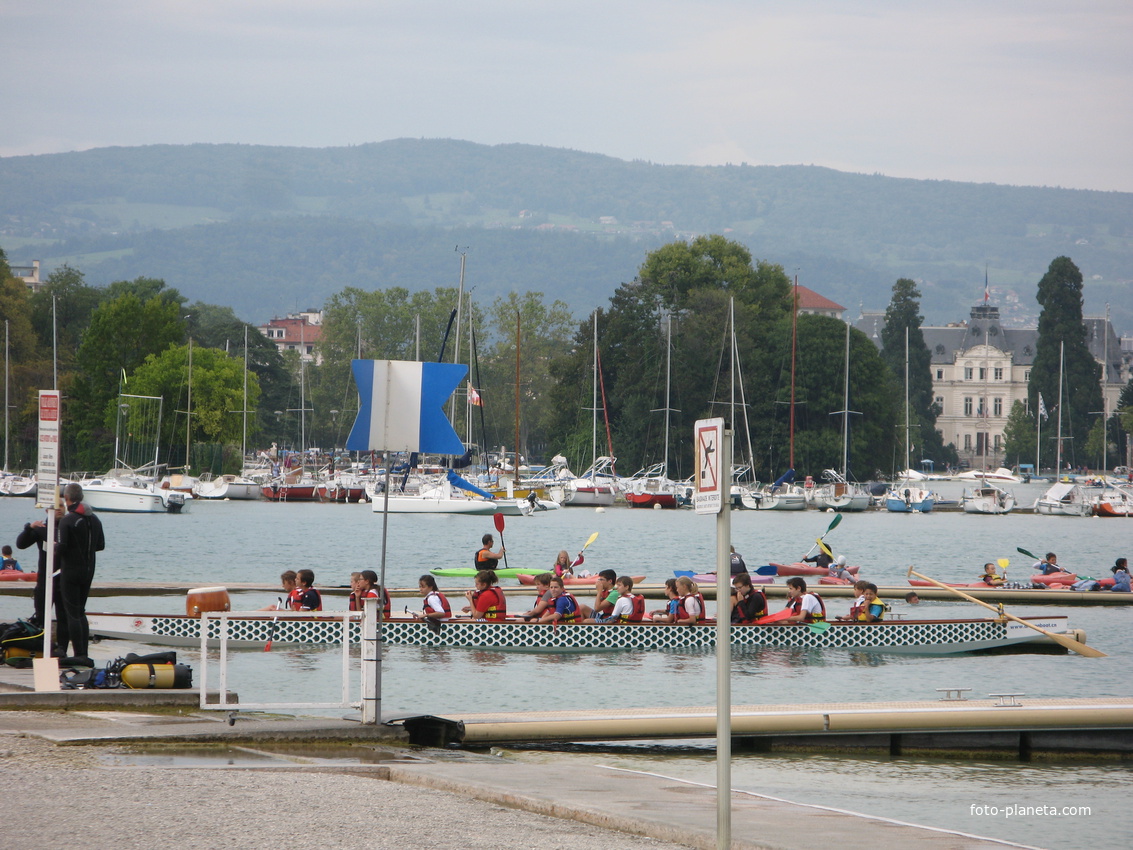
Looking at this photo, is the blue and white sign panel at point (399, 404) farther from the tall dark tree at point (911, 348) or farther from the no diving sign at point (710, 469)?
the tall dark tree at point (911, 348)

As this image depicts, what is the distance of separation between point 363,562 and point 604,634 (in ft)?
86.0

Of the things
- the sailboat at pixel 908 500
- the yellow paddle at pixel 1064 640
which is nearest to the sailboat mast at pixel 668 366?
the sailboat at pixel 908 500

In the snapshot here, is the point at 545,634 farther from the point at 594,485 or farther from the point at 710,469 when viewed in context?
the point at 594,485

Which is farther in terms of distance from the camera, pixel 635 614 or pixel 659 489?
pixel 659 489

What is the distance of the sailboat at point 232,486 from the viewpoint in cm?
8450

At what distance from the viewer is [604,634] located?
19672 mm

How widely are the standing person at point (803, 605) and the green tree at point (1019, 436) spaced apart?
13319cm

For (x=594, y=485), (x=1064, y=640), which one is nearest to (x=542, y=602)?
(x=1064, y=640)

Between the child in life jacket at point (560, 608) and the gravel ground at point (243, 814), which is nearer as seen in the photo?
the gravel ground at point (243, 814)

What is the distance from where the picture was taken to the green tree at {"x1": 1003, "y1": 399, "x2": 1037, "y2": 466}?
482 ft

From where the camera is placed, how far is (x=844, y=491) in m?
83.4

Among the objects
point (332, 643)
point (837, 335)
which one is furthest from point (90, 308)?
point (332, 643)

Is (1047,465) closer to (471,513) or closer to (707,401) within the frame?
(707,401)

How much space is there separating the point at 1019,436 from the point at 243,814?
152 meters
